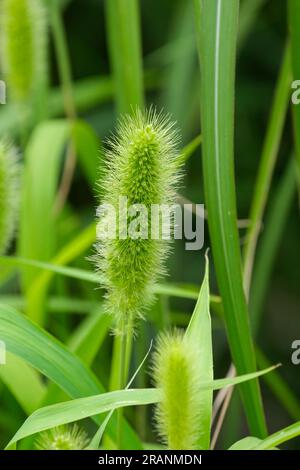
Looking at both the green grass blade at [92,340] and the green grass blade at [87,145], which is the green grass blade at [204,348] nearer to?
the green grass blade at [92,340]

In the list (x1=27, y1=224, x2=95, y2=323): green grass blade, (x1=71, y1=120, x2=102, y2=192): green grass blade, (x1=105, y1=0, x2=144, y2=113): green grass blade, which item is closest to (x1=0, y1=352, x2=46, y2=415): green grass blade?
(x1=27, y1=224, x2=95, y2=323): green grass blade

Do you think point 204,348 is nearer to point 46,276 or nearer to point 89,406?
point 89,406

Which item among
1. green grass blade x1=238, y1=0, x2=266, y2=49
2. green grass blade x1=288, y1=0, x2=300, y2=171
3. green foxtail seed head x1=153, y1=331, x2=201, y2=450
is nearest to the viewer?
green foxtail seed head x1=153, y1=331, x2=201, y2=450

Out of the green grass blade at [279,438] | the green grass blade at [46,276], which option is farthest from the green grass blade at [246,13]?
the green grass blade at [279,438]

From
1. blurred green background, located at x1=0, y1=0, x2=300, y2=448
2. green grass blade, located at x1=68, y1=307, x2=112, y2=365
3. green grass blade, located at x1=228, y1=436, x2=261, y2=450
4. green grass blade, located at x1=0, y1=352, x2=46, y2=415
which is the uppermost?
blurred green background, located at x1=0, y1=0, x2=300, y2=448

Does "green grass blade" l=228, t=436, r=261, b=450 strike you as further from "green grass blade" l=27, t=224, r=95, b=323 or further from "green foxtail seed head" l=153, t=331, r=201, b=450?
"green grass blade" l=27, t=224, r=95, b=323

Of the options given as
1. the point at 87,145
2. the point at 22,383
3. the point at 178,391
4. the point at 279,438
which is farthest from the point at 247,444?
the point at 87,145

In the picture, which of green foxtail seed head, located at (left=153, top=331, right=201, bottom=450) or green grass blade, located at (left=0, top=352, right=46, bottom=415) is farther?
green grass blade, located at (left=0, top=352, right=46, bottom=415)
